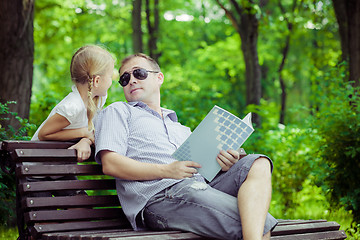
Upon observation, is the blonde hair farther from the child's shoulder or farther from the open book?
the open book

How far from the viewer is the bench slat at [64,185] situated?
3.46 m

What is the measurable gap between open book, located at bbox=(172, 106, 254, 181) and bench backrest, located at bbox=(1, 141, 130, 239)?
71 centimetres

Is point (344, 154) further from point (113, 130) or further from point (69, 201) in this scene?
point (69, 201)

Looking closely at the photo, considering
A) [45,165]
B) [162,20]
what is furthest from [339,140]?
[162,20]

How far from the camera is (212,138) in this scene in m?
3.33

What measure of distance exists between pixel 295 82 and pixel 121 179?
20.4 metres

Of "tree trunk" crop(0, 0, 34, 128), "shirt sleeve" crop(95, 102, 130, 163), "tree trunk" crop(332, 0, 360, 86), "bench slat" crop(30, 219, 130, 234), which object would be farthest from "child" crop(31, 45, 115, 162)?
Result: "tree trunk" crop(332, 0, 360, 86)

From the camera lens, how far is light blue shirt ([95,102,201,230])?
337 cm

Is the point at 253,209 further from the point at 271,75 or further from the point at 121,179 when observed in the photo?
the point at 271,75

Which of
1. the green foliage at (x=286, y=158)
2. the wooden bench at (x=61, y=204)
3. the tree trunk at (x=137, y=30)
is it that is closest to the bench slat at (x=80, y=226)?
the wooden bench at (x=61, y=204)

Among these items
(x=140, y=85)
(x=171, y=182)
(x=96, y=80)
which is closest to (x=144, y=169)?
(x=171, y=182)

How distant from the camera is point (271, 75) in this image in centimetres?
2247

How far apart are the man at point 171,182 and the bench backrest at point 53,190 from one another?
0.25 meters

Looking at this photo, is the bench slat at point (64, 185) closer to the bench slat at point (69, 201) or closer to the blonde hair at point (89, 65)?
the bench slat at point (69, 201)
